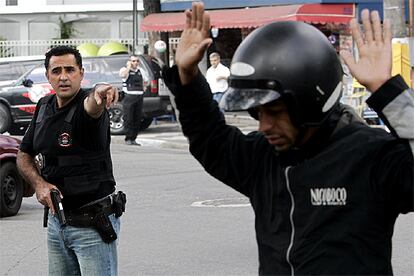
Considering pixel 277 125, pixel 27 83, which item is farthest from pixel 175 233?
pixel 27 83

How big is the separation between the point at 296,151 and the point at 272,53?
0.29 meters

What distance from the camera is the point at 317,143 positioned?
312 cm

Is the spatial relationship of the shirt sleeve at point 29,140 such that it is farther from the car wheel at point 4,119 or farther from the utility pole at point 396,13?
the car wheel at point 4,119

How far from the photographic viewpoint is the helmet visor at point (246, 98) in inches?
119

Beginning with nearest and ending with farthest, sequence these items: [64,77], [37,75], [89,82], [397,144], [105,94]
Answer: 1. [397,144]
2. [105,94]
3. [64,77]
4. [89,82]
5. [37,75]

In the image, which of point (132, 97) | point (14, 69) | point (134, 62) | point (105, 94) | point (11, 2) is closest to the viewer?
point (105, 94)

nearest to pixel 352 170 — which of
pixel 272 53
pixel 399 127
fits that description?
pixel 399 127

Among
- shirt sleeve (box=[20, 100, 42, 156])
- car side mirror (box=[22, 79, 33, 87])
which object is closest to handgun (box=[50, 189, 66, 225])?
shirt sleeve (box=[20, 100, 42, 156])

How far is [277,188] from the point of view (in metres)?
3.17

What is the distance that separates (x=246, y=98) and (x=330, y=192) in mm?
359

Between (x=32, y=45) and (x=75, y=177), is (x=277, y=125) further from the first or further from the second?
(x=32, y=45)

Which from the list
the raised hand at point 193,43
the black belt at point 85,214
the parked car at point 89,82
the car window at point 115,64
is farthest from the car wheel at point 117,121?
the raised hand at point 193,43

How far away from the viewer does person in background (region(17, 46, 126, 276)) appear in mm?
5359

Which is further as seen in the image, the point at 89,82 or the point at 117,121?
the point at 117,121
